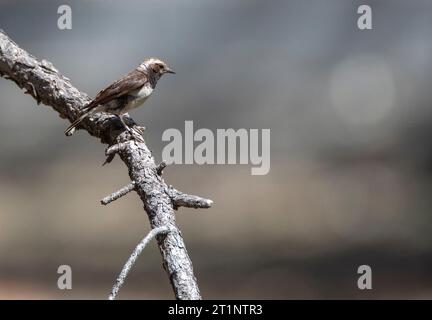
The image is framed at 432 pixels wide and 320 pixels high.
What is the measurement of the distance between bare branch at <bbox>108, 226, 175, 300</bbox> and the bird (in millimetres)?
843

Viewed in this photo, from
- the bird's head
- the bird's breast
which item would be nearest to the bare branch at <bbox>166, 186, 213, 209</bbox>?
the bird's breast

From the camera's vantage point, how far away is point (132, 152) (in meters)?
4.10

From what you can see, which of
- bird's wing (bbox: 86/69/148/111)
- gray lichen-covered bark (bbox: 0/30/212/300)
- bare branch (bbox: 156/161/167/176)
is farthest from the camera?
bird's wing (bbox: 86/69/148/111)

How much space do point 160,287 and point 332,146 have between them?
366cm

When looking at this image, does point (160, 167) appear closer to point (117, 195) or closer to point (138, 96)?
point (117, 195)

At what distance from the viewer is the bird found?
4349 millimetres

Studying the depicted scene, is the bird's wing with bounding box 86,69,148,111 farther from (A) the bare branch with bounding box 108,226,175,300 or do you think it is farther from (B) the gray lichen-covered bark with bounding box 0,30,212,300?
(A) the bare branch with bounding box 108,226,175,300

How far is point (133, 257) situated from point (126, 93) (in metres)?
1.49

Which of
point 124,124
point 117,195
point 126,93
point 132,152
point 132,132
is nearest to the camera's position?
point 117,195

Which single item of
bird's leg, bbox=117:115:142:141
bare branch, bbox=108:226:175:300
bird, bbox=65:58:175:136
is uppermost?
bird, bbox=65:58:175:136

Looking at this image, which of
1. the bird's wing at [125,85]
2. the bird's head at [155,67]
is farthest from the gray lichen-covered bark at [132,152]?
the bird's head at [155,67]

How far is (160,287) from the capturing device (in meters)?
9.02

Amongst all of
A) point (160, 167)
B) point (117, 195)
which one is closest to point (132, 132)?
point (160, 167)
